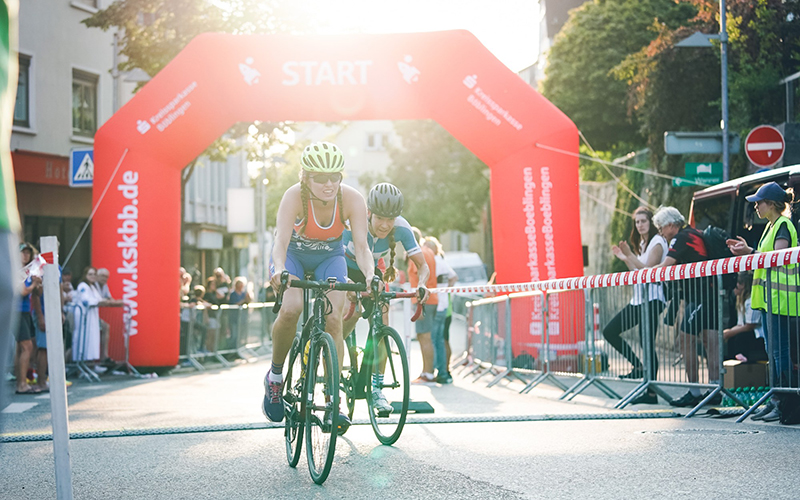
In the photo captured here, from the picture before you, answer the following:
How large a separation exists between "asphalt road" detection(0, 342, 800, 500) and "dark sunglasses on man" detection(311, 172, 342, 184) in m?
1.61

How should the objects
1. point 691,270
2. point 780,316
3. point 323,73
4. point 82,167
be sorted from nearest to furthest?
point 780,316 < point 691,270 < point 323,73 < point 82,167

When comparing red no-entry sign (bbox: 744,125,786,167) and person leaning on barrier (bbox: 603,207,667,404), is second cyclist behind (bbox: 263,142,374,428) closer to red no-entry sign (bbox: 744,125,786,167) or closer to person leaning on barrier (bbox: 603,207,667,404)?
person leaning on barrier (bbox: 603,207,667,404)

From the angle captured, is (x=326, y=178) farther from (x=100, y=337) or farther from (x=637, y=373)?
(x=100, y=337)

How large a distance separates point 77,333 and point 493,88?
6.67 m

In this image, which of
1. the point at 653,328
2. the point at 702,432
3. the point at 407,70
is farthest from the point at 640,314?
the point at 407,70

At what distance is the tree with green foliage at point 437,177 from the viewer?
53.6 meters

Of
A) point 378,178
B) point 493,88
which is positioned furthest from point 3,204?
point 378,178

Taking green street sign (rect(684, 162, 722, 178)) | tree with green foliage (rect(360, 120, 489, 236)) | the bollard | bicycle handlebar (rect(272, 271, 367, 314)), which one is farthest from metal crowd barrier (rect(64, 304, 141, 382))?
tree with green foliage (rect(360, 120, 489, 236))

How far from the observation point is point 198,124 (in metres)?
15.2

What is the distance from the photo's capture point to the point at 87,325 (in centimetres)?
1488

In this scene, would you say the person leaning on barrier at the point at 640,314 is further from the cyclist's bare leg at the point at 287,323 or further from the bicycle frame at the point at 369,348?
the cyclist's bare leg at the point at 287,323

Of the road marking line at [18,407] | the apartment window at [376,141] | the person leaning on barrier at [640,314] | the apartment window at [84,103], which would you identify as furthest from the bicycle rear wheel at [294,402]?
the apartment window at [376,141]

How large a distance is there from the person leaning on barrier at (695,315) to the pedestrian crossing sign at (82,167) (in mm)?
9488

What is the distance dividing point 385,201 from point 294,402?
6.46 feet
